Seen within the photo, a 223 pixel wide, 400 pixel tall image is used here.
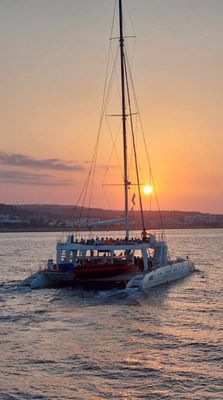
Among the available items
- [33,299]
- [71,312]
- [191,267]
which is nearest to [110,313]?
[71,312]

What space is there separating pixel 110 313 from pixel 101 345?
6.29 meters

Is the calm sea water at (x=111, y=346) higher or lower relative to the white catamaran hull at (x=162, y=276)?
lower

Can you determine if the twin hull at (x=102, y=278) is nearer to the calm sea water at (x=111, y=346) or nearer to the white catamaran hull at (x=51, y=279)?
the white catamaran hull at (x=51, y=279)

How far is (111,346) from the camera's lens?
17969 millimetres

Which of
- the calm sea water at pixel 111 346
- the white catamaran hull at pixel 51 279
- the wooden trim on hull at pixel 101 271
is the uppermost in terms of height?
the wooden trim on hull at pixel 101 271

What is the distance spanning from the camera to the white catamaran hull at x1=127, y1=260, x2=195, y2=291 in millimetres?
30830

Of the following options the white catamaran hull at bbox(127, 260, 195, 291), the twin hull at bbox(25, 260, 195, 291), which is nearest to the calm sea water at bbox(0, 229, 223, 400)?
the white catamaran hull at bbox(127, 260, 195, 291)

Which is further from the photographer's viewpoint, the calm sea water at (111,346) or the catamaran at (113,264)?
the catamaran at (113,264)

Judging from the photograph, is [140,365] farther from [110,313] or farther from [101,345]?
[110,313]

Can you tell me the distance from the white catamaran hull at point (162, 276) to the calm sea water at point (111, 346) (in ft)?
2.38

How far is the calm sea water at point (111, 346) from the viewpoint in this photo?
1366cm

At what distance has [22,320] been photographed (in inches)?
888

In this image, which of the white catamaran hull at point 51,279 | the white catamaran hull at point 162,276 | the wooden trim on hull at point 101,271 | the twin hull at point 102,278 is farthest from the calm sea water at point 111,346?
the white catamaran hull at point 51,279

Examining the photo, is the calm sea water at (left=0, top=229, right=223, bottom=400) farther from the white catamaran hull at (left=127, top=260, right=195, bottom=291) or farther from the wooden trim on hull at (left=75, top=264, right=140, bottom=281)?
the wooden trim on hull at (left=75, top=264, right=140, bottom=281)
